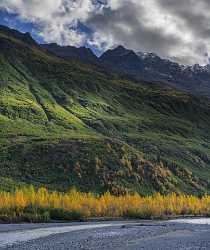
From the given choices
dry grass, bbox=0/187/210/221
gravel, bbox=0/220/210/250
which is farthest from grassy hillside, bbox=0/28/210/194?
gravel, bbox=0/220/210/250

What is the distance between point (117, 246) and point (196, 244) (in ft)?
13.4

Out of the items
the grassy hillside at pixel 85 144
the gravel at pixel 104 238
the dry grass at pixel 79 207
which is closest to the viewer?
the gravel at pixel 104 238

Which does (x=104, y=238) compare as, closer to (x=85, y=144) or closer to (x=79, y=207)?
(x=79, y=207)

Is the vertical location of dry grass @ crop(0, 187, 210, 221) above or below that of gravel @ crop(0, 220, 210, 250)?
above

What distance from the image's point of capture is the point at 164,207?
5319 centimetres

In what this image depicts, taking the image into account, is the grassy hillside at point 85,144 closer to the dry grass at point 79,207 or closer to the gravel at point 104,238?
the dry grass at point 79,207

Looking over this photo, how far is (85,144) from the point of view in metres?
89.6

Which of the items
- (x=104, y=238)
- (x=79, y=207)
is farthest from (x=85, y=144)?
(x=104, y=238)

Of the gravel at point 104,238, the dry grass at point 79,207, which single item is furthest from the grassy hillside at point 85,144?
the gravel at point 104,238

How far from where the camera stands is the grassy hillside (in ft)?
250

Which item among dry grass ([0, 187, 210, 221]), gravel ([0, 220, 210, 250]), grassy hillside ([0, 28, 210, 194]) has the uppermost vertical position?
grassy hillside ([0, 28, 210, 194])

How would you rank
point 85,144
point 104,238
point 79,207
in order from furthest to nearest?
point 85,144 → point 79,207 → point 104,238

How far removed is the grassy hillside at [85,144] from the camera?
76062 mm

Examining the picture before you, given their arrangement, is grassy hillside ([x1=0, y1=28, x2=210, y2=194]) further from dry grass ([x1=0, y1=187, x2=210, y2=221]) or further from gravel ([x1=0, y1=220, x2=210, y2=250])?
gravel ([x1=0, y1=220, x2=210, y2=250])
